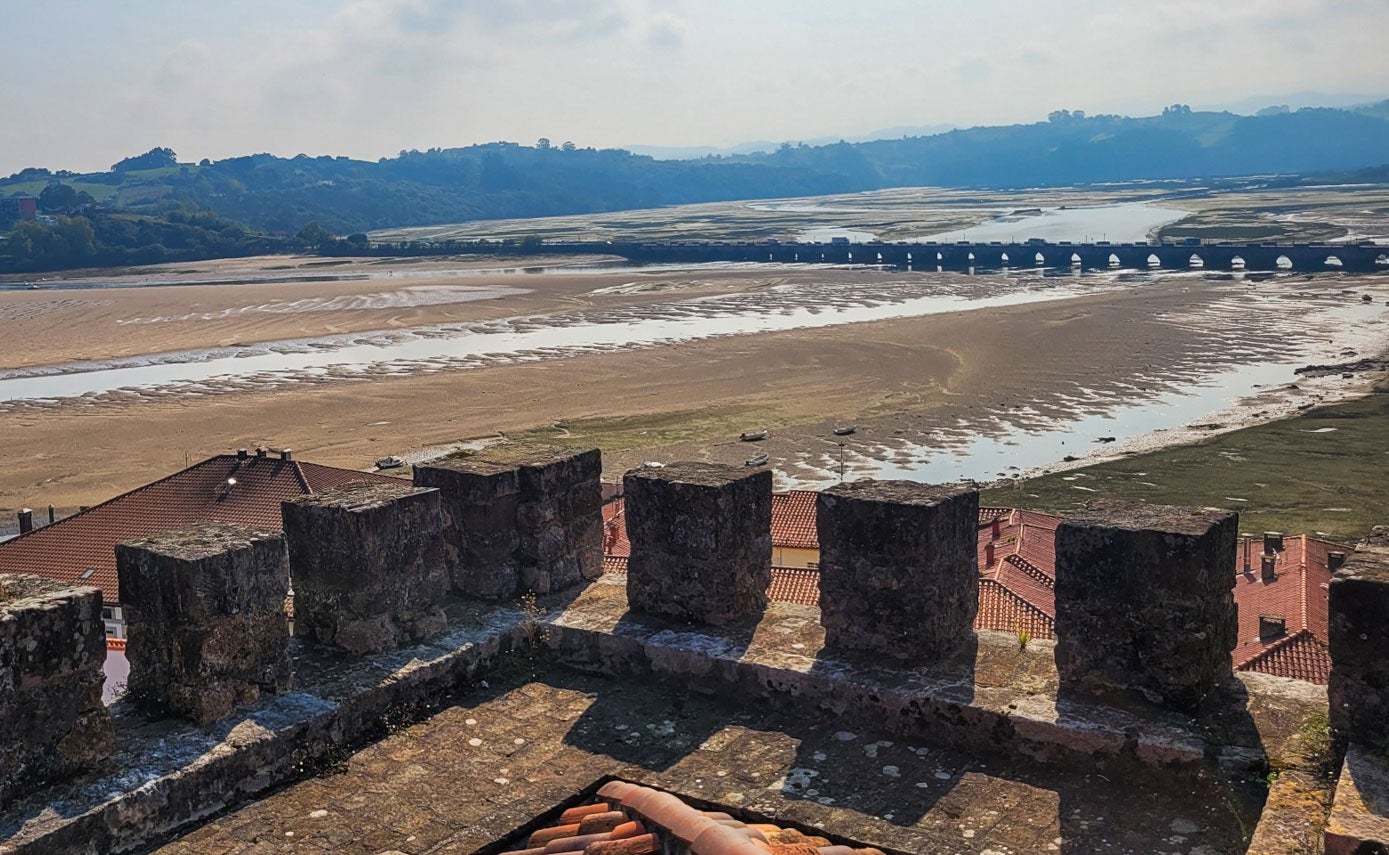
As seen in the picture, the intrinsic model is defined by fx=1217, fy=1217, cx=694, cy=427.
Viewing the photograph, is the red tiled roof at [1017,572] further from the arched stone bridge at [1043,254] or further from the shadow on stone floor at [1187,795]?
the arched stone bridge at [1043,254]

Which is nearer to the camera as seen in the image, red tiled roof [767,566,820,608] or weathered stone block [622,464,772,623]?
weathered stone block [622,464,772,623]

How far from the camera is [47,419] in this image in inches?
1437

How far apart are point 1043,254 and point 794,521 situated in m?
68.5

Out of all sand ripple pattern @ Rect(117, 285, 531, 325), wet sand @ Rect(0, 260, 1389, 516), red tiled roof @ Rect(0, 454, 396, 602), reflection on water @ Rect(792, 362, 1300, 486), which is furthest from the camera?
sand ripple pattern @ Rect(117, 285, 531, 325)

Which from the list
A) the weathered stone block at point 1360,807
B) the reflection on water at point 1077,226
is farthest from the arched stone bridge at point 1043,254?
the weathered stone block at point 1360,807

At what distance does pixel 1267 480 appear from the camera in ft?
89.3

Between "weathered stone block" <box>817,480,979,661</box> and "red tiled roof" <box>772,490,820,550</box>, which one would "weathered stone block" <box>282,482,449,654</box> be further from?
"red tiled roof" <box>772,490,820,550</box>

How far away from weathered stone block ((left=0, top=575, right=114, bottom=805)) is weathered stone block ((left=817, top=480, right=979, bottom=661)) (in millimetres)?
3379

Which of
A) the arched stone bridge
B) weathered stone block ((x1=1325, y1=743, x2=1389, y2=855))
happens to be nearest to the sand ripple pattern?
the arched stone bridge

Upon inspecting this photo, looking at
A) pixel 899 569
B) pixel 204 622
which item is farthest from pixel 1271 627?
pixel 204 622

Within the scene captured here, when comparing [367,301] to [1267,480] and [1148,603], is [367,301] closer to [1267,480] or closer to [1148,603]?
[1267,480]

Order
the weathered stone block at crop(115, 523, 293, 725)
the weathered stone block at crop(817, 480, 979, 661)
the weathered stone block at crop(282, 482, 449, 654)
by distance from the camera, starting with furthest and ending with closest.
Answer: the weathered stone block at crop(282, 482, 449, 654) < the weathered stone block at crop(817, 480, 979, 661) < the weathered stone block at crop(115, 523, 293, 725)

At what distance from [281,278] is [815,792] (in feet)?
→ 296

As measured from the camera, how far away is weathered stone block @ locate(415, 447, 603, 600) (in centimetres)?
726
